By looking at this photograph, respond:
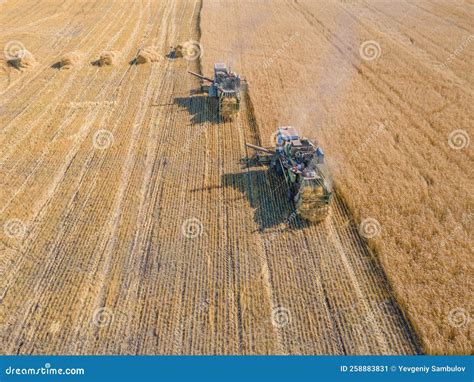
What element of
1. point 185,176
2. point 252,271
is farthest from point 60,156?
point 252,271

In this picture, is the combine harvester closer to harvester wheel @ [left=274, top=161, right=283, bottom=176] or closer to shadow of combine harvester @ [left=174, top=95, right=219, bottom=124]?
shadow of combine harvester @ [left=174, top=95, right=219, bottom=124]

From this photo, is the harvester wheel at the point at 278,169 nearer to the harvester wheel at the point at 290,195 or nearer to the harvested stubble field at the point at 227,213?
the harvested stubble field at the point at 227,213

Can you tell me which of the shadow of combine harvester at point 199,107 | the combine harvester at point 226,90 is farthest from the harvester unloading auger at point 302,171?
the shadow of combine harvester at point 199,107

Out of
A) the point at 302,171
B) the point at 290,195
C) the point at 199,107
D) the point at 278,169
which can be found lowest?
the point at 199,107

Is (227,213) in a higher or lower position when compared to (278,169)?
lower

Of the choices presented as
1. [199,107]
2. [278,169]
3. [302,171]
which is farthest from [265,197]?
[199,107]

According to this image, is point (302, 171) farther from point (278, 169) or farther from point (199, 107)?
point (199, 107)

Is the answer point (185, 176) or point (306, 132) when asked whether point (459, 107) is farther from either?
point (185, 176)
